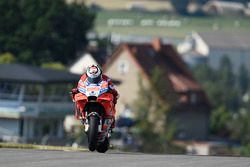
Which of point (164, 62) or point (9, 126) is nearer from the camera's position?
point (9, 126)

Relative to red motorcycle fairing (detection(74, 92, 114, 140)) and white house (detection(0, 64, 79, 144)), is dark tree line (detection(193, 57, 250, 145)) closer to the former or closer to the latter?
white house (detection(0, 64, 79, 144))

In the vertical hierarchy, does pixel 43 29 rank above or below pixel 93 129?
above

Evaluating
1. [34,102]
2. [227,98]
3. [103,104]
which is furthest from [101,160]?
[227,98]

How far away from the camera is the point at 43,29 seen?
404 ft

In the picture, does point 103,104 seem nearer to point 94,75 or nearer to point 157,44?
point 94,75

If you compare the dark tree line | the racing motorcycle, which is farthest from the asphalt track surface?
the dark tree line

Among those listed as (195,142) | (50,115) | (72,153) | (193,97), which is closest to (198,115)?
(193,97)

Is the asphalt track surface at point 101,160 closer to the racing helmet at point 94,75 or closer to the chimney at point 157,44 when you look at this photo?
the racing helmet at point 94,75

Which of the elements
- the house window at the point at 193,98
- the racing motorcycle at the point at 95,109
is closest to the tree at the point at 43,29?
the house window at the point at 193,98

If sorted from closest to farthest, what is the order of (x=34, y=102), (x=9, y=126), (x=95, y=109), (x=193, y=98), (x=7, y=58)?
(x=95, y=109), (x=9, y=126), (x=34, y=102), (x=7, y=58), (x=193, y=98)

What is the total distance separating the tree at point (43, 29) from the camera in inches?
4759

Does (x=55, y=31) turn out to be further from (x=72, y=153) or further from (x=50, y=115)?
(x=72, y=153)

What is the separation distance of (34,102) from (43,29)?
1755 inches

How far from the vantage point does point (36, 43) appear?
122562mm
